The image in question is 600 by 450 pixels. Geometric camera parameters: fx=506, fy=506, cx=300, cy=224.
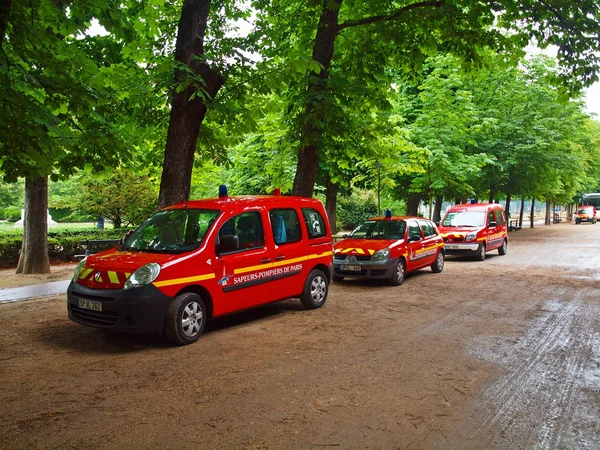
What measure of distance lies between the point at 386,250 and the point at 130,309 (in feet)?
22.4

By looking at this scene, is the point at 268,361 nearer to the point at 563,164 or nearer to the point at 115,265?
the point at 115,265

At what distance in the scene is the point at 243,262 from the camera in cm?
757

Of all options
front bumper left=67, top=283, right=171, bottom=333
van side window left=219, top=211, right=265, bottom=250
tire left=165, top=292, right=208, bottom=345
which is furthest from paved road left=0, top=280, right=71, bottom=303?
van side window left=219, top=211, right=265, bottom=250

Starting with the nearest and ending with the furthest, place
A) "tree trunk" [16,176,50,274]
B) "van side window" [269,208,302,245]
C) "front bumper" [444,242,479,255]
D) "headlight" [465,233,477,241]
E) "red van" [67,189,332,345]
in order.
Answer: "red van" [67,189,332,345] → "van side window" [269,208,302,245] → "tree trunk" [16,176,50,274] → "front bumper" [444,242,479,255] → "headlight" [465,233,477,241]

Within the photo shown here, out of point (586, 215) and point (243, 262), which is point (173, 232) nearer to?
point (243, 262)

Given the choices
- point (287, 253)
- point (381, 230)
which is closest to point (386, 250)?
point (381, 230)

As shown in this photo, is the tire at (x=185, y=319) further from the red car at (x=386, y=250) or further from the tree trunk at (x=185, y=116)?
the red car at (x=386, y=250)

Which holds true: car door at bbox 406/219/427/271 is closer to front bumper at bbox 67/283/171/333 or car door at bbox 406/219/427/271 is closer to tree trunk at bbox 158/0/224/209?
tree trunk at bbox 158/0/224/209

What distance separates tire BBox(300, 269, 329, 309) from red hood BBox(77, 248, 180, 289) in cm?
295

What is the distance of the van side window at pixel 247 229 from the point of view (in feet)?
25.0

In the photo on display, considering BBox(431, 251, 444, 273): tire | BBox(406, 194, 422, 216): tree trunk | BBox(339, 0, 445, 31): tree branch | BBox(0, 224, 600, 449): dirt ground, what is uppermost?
BBox(339, 0, 445, 31): tree branch

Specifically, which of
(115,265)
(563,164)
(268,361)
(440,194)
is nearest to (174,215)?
(115,265)

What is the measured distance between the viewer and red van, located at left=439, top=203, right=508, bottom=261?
17.6m

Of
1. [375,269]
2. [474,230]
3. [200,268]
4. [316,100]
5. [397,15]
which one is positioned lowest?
[375,269]
